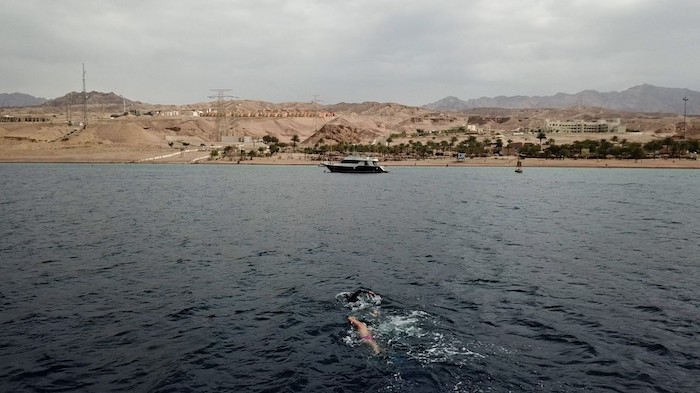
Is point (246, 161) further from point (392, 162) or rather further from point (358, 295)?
point (358, 295)

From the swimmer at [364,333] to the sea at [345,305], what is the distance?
0.24 metres

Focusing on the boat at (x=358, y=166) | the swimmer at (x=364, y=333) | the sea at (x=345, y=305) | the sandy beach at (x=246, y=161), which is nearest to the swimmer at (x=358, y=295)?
the sea at (x=345, y=305)

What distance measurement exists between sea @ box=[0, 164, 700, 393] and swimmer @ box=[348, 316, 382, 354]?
241 millimetres

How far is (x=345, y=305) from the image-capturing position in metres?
23.6

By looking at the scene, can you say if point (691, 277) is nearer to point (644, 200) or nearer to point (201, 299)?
point (201, 299)

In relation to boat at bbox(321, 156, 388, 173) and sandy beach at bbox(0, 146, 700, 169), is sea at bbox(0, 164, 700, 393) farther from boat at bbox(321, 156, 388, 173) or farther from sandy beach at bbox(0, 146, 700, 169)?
sandy beach at bbox(0, 146, 700, 169)

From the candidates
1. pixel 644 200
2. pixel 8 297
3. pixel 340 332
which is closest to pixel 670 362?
pixel 340 332

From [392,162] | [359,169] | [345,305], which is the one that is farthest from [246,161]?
[345,305]

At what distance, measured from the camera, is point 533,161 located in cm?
18412

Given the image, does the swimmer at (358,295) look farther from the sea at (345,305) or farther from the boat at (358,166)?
the boat at (358,166)

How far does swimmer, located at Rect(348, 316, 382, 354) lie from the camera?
18.8m

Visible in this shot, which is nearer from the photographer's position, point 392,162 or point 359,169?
point 359,169

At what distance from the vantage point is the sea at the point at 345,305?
1670 centimetres

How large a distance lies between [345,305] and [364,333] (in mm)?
3847
